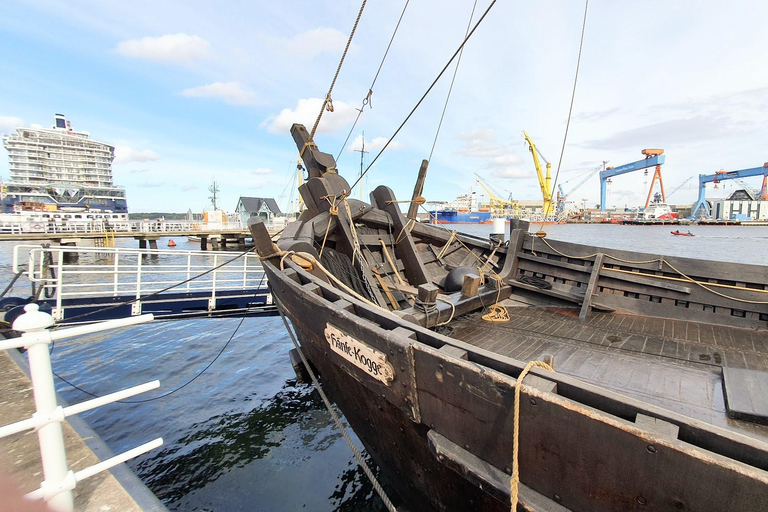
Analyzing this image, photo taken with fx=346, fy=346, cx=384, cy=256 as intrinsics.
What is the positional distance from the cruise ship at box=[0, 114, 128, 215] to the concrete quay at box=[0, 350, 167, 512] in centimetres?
9158

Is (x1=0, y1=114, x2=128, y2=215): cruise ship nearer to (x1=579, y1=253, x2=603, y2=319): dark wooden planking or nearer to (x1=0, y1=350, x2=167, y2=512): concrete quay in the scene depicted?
(x1=0, y1=350, x2=167, y2=512): concrete quay

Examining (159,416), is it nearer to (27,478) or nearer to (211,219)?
(27,478)

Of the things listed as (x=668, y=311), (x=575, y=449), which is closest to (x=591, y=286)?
(x=668, y=311)

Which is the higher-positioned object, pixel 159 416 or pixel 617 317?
pixel 617 317

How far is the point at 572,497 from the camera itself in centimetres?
168

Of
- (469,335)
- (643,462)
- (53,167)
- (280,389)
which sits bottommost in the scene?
(280,389)

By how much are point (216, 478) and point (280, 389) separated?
8.51 feet

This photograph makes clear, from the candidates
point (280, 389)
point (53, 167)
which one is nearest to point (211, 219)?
point (280, 389)

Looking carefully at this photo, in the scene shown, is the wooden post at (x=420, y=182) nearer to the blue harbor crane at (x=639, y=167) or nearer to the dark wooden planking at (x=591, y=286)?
the dark wooden planking at (x=591, y=286)

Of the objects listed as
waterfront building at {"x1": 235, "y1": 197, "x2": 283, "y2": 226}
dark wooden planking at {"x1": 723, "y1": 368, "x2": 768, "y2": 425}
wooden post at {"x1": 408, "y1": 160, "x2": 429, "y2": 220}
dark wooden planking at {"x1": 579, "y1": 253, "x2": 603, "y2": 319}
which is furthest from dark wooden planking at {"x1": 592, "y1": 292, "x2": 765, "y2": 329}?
waterfront building at {"x1": 235, "y1": 197, "x2": 283, "y2": 226}

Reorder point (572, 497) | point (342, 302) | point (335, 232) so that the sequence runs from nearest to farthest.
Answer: point (572, 497)
point (342, 302)
point (335, 232)

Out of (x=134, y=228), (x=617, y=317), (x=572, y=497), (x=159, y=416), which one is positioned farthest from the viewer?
(x=134, y=228)

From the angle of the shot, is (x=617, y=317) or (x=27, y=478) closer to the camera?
(x=27, y=478)

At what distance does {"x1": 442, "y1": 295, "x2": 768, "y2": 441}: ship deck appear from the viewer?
2760mm
